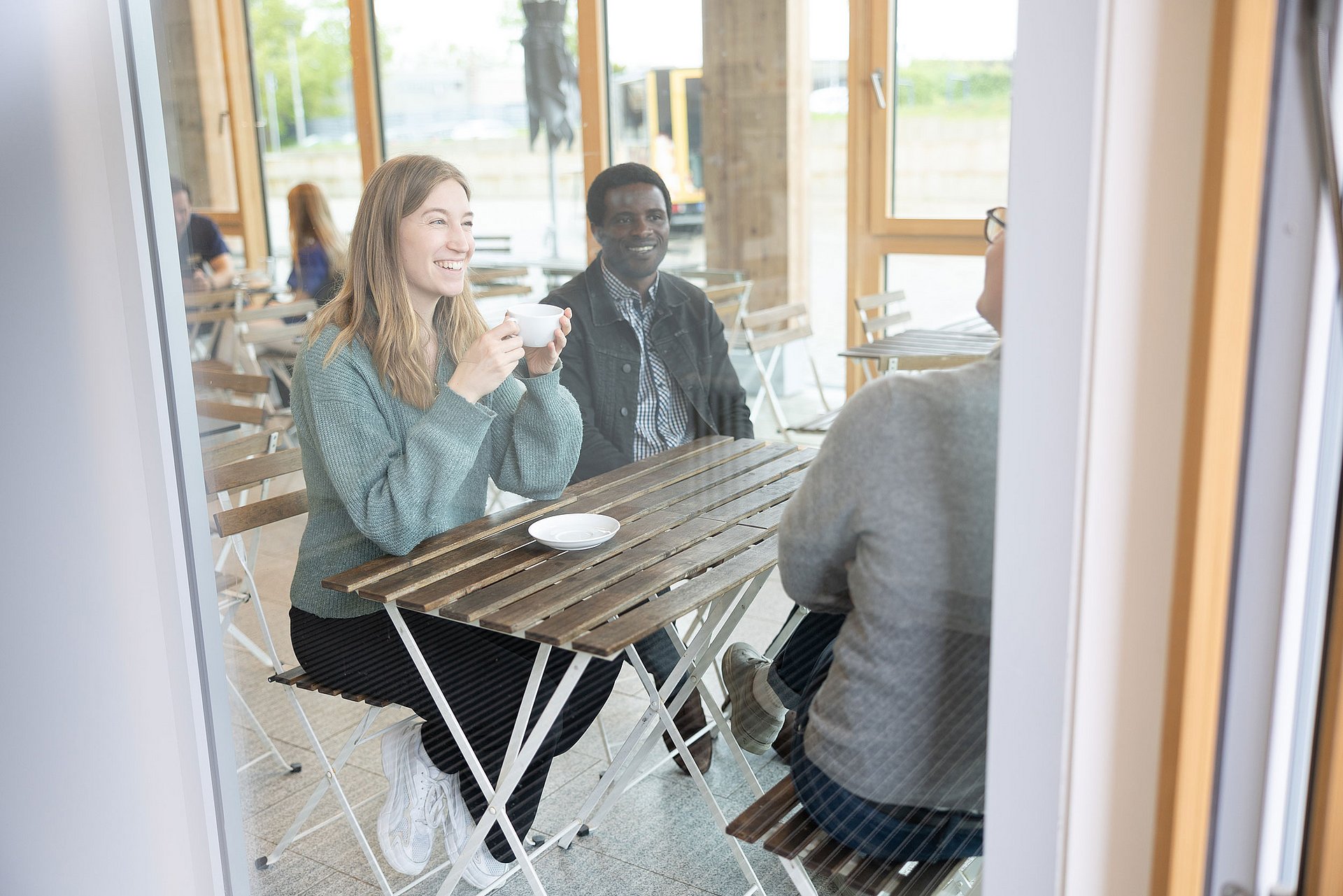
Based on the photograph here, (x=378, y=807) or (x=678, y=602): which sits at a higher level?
(x=678, y=602)

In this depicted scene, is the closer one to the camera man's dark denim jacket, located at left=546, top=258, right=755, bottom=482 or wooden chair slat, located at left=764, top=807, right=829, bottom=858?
wooden chair slat, located at left=764, top=807, right=829, bottom=858

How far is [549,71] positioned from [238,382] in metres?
0.72

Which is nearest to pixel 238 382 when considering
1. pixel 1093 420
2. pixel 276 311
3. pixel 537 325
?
pixel 276 311

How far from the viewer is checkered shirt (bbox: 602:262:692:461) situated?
1.74 m

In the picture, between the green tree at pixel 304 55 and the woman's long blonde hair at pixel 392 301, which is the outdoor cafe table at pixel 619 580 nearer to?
the woman's long blonde hair at pixel 392 301

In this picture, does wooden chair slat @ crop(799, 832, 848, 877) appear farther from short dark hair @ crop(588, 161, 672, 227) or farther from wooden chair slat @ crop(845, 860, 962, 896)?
short dark hair @ crop(588, 161, 672, 227)

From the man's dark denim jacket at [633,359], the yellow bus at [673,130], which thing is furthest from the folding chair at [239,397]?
the yellow bus at [673,130]

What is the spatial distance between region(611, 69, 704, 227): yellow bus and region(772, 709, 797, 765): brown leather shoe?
71 cm

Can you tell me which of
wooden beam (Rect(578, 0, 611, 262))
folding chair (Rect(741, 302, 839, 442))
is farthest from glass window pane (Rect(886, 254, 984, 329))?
wooden beam (Rect(578, 0, 611, 262))

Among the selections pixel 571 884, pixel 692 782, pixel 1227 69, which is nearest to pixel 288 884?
pixel 571 884

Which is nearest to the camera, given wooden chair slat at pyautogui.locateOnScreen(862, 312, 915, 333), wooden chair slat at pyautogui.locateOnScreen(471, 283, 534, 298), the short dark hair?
wooden chair slat at pyautogui.locateOnScreen(862, 312, 915, 333)

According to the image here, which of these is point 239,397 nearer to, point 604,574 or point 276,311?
point 276,311

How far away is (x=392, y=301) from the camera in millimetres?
1847

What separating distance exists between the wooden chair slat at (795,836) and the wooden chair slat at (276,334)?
109 centimetres
